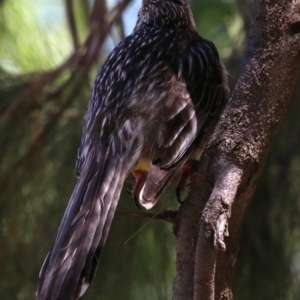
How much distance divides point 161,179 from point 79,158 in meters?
0.37

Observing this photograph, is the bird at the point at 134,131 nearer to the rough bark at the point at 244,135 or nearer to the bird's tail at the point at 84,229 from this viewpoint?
the bird's tail at the point at 84,229

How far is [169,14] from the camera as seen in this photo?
256cm

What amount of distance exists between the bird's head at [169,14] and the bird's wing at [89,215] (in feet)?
2.37

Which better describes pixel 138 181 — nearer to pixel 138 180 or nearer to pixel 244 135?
pixel 138 180

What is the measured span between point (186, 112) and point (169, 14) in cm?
74

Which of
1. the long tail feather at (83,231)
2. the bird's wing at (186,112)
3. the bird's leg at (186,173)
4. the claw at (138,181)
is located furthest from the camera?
the claw at (138,181)

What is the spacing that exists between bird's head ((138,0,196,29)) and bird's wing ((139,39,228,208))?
31 centimetres

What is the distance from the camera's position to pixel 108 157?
1852 millimetres

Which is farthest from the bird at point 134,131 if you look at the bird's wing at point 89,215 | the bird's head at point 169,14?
the bird's head at point 169,14

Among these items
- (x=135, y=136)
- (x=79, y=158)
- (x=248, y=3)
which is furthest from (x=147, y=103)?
(x=248, y=3)

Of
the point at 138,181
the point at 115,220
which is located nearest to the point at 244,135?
the point at 138,181

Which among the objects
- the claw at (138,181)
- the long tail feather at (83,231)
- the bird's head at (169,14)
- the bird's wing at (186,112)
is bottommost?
the long tail feather at (83,231)

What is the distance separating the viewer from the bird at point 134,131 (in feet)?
4.88

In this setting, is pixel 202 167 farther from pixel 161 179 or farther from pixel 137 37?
pixel 137 37
